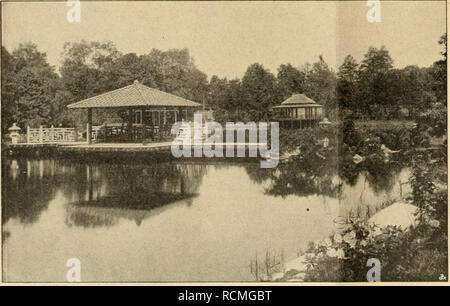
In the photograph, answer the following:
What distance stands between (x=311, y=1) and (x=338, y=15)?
0.33 m

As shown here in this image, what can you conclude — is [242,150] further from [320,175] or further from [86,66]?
[86,66]

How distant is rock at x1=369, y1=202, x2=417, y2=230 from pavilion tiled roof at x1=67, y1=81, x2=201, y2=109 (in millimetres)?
2408

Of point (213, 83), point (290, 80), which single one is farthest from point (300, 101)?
point (213, 83)

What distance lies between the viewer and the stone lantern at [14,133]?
15.6ft

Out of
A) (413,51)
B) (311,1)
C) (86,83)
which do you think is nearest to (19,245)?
(86,83)

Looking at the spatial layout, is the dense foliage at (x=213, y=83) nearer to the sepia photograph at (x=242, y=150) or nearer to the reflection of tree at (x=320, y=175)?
the sepia photograph at (x=242, y=150)

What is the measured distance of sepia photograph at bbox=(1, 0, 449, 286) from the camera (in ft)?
14.8

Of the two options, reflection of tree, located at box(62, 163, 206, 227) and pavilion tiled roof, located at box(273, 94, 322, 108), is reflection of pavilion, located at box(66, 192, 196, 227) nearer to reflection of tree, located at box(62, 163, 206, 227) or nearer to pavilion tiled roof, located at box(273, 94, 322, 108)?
reflection of tree, located at box(62, 163, 206, 227)

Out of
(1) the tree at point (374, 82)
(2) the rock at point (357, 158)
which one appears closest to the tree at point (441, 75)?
(1) the tree at point (374, 82)

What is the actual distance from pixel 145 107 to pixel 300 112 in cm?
185

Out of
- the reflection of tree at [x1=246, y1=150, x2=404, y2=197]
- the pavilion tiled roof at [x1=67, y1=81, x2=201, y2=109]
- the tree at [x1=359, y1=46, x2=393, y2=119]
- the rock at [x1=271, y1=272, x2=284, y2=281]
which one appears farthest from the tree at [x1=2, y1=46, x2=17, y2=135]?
the tree at [x1=359, y1=46, x2=393, y2=119]

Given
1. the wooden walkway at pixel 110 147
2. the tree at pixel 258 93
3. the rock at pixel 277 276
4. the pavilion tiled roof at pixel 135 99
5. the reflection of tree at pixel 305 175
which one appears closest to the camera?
the rock at pixel 277 276

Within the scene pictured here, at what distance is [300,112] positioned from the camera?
4.65 meters

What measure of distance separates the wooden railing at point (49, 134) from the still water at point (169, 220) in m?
0.39
